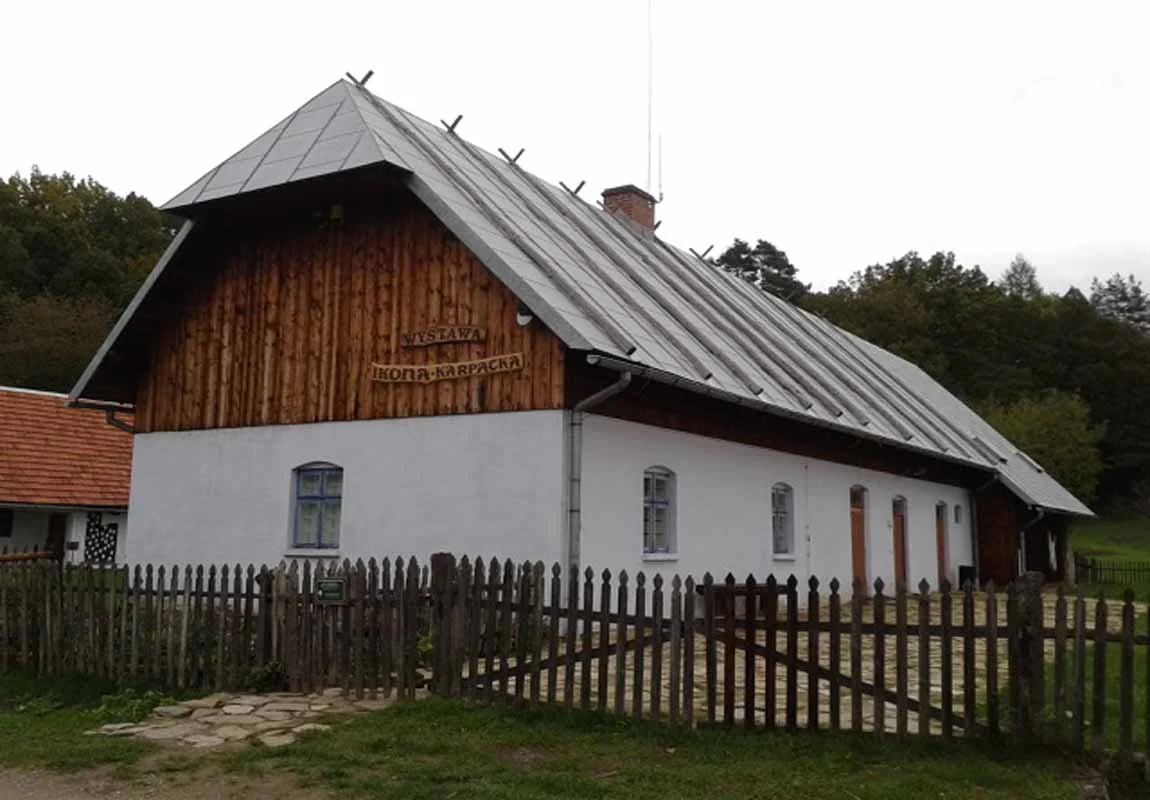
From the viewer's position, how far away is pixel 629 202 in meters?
22.7

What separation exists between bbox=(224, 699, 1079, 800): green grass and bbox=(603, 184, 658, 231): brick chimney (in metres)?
15.9

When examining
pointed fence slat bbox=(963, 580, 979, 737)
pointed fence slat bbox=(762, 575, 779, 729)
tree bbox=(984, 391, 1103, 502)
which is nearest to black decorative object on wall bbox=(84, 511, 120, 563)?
pointed fence slat bbox=(762, 575, 779, 729)

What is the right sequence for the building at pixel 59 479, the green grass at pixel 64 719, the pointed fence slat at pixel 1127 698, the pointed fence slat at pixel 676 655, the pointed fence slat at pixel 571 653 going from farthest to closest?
1. the building at pixel 59 479
2. the pointed fence slat at pixel 571 653
3. the pointed fence slat at pixel 676 655
4. the green grass at pixel 64 719
5. the pointed fence slat at pixel 1127 698

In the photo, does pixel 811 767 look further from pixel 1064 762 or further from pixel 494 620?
pixel 494 620

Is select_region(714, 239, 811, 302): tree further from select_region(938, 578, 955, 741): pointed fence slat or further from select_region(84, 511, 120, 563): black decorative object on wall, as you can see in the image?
select_region(938, 578, 955, 741): pointed fence slat

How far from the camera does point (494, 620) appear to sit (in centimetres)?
878

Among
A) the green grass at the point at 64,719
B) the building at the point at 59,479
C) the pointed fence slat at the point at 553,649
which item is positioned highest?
the building at the point at 59,479

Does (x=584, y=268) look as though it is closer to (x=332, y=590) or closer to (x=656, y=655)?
(x=332, y=590)

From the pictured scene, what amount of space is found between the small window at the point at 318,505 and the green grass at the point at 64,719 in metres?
3.64

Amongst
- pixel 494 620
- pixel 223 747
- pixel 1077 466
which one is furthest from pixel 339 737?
pixel 1077 466

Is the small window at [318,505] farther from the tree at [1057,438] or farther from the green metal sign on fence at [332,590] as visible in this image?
the tree at [1057,438]

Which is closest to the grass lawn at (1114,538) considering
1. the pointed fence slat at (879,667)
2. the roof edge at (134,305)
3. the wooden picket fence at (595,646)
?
the wooden picket fence at (595,646)

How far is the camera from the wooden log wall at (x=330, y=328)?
1260cm

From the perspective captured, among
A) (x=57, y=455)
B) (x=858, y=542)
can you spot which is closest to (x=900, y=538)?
(x=858, y=542)
